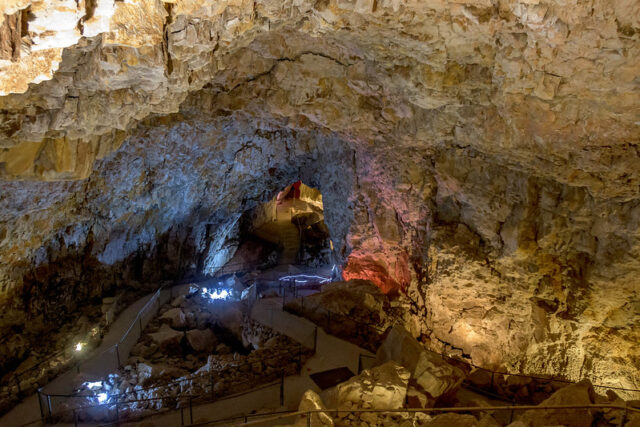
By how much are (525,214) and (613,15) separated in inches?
276

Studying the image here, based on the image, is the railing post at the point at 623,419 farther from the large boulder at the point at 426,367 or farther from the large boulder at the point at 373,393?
the large boulder at the point at 373,393

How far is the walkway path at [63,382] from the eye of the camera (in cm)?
904

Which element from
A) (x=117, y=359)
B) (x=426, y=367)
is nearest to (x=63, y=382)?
(x=117, y=359)

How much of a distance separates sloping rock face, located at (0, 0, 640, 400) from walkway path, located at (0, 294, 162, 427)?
5.84ft

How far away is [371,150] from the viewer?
46.0 ft

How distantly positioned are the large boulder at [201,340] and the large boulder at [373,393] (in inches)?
280

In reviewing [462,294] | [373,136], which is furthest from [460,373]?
[373,136]

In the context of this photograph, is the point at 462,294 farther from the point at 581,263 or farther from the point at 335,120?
the point at 335,120

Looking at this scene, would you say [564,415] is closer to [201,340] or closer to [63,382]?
[201,340]

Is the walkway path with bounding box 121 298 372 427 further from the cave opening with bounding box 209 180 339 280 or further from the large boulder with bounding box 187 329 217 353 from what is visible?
the cave opening with bounding box 209 180 339 280

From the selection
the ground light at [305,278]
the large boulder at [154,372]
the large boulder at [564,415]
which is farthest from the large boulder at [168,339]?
the large boulder at [564,415]

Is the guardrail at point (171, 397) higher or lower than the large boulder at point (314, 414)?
lower

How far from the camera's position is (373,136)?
13086mm

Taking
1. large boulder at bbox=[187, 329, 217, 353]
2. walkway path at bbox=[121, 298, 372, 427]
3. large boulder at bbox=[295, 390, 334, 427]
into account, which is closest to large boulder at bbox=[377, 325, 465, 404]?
walkway path at bbox=[121, 298, 372, 427]
